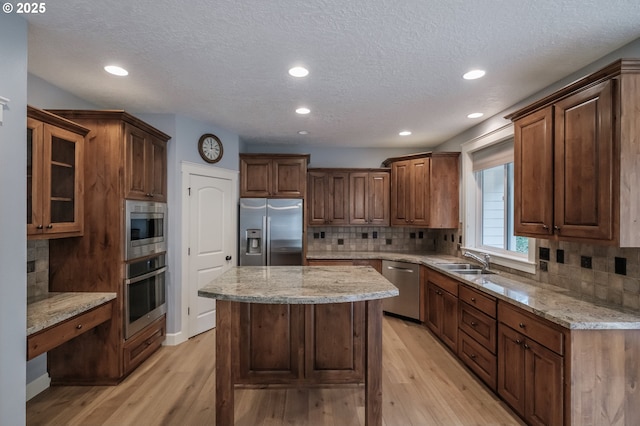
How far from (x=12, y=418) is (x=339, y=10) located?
9.59 feet

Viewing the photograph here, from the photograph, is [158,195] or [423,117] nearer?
[158,195]

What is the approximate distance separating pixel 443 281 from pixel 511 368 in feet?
4.10

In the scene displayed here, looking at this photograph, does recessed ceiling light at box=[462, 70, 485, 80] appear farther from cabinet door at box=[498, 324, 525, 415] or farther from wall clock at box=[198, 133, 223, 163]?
wall clock at box=[198, 133, 223, 163]

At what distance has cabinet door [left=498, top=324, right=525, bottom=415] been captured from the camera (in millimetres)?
2191

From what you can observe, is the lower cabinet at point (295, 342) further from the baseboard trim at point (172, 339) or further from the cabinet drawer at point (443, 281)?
the baseboard trim at point (172, 339)

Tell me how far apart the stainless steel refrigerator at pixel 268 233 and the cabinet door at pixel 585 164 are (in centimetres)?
303

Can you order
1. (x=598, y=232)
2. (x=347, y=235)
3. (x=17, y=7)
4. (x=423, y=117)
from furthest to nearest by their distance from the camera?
(x=347, y=235)
(x=423, y=117)
(x=598, y=232)
(x=17, y=7)

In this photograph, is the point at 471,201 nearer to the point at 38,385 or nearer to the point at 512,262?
the point at 512,262

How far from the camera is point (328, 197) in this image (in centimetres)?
495

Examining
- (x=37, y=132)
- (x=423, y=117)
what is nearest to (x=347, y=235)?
(x=423, y=117)

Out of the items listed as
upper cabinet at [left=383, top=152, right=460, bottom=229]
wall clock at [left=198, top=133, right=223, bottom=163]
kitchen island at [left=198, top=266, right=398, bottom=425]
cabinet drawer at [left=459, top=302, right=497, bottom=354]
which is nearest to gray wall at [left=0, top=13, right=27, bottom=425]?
kitchen island at [left=198, top=266, right=398, bottom=425]

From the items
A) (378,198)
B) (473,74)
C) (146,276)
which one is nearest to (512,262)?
(473,74)

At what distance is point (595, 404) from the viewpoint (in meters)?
1.80

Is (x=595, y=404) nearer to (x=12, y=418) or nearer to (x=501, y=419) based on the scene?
(x=501, y=419)
